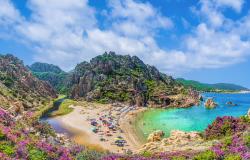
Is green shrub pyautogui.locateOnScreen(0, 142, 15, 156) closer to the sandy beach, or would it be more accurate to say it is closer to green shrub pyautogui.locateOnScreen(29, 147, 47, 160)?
green shrub pyautogui.locateOnScreen(29, 147, 47, 160)

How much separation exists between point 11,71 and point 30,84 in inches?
501

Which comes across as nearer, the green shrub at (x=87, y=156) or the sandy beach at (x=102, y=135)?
the green shrub at (x=87, y=156)

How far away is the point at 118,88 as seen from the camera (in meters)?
186

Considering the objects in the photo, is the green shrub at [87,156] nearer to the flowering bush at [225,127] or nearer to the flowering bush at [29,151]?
the flowering bush at [29,151]

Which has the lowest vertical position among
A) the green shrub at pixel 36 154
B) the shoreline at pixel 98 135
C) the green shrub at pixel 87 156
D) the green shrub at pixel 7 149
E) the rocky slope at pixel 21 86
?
the shoreline at pixel 98 135

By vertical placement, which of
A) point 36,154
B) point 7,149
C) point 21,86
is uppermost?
point 21,86

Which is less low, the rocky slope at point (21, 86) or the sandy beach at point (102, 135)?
the rocky slope at point (21, 86)

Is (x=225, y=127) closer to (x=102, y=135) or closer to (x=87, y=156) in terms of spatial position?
(x=87, y=156)

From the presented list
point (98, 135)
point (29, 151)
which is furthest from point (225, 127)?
point (98, 135)

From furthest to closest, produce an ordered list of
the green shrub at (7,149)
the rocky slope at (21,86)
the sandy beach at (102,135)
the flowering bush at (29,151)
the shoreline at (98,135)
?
1. the rocky slope at (21,86)
2. the sandy beach at (102,135)
3. the shoreline at (98,135)
4. the flowering bush at (29,151)
5. the green shrub at (7,149)

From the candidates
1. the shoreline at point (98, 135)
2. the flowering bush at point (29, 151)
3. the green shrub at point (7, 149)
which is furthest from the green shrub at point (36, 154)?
the shoreline at point (98, 135)

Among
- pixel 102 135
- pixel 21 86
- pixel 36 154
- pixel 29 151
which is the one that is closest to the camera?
pixel 36 154

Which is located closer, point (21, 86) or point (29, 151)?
point (29, 151)

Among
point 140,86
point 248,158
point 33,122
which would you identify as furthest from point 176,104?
point 248,158
